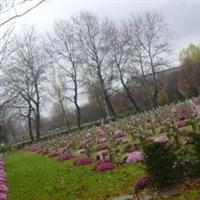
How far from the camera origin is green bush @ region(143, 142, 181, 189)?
9758mm

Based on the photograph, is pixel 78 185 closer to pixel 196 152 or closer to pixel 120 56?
pixel 196 152

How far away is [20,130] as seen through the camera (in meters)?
132

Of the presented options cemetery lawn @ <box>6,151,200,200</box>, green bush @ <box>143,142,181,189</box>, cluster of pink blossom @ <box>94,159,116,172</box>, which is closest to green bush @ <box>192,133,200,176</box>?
green bush @ <box>143,142,181,189</box>

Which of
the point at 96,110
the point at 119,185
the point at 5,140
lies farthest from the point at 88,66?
the point at 119,185

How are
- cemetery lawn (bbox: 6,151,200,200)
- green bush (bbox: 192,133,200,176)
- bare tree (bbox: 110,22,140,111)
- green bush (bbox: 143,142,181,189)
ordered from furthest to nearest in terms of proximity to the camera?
bare tree (bbox: 110,22,140,111), cemetery lawn (bbox: 6,151,200,200), green bush (bbox: 143,142,181,189), green bush (bbox: 192,133,200,176)

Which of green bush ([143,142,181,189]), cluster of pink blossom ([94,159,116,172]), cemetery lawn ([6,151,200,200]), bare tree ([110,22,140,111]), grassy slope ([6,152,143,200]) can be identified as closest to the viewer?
green bush ([143,142,181,189])

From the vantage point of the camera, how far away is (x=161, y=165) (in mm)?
9828

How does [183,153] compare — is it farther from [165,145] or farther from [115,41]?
[115,41]

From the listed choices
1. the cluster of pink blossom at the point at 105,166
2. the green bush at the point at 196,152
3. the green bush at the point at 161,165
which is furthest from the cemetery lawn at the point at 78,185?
the green bush at the point at 196,152

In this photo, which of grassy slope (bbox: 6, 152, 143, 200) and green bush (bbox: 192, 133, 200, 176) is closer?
green bush (bbox: 192, 133, 200, 176)

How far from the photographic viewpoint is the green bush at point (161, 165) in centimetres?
976

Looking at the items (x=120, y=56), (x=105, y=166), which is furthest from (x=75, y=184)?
(x=120, y=56)

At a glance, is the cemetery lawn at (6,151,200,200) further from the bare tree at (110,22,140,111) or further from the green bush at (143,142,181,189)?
the bare tree at (110,22,140,111)

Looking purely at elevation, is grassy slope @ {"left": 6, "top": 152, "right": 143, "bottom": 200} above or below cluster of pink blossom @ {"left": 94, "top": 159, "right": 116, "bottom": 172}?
below
